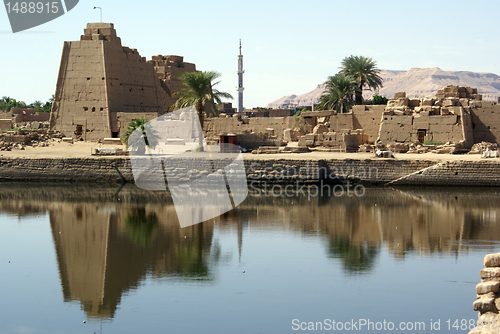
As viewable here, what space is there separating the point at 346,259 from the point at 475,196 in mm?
10445

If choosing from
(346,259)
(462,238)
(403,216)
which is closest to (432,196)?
(403,216)

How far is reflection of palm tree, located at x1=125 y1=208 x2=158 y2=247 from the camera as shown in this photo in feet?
47.3

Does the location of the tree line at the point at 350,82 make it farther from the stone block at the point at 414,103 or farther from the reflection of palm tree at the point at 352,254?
the reflection of palm tree at the point at 352,254

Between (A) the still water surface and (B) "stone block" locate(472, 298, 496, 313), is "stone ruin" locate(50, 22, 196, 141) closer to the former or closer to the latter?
(A) the still water surface

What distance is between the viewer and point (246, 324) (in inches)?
345

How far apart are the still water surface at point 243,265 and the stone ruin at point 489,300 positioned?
56.7 inches

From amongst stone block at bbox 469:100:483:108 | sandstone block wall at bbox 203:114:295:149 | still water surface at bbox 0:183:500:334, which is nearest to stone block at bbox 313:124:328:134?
sandstone block wall at bbox 203:114:295:149

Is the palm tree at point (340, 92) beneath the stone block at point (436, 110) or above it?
above

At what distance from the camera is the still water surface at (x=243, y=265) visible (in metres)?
9.14

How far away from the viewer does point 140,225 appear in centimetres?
1612

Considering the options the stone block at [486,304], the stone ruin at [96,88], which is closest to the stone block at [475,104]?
the stone ruin at [96,88]

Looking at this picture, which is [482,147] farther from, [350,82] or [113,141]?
[113,141]
